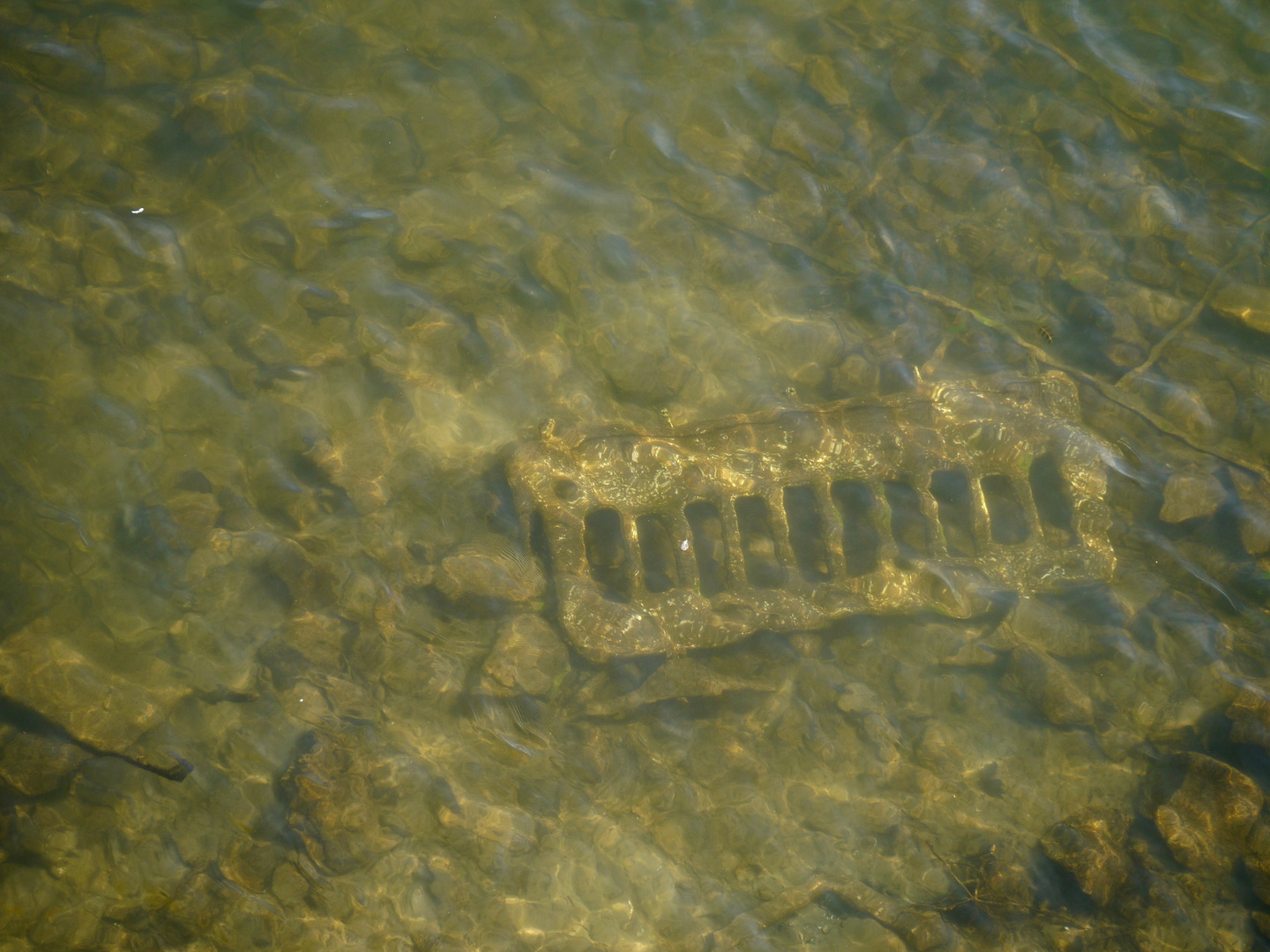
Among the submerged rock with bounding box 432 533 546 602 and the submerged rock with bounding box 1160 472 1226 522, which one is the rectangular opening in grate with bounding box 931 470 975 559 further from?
the submerged rock with bounding box 432 533 546 602

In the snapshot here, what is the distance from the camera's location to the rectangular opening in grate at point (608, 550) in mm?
3994

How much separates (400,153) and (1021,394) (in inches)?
148

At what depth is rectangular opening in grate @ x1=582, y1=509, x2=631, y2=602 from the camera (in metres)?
3.99

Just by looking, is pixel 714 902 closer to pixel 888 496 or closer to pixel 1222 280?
pixel 888 496

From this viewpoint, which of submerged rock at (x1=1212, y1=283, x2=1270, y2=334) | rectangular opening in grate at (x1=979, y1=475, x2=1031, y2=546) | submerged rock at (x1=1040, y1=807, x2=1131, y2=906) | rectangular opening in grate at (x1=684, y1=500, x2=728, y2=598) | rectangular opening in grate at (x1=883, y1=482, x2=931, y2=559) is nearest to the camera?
submerged rock at (x1=1040, y1=807, x2=1131, y2=906)

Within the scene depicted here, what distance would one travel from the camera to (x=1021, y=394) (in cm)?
438

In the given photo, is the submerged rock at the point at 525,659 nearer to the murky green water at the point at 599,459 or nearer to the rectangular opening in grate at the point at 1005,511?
the murky green water at the point at 599,459

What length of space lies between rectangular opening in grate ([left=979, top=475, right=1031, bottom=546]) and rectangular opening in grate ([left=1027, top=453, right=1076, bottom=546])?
11 cm

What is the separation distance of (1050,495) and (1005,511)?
0.92 ft

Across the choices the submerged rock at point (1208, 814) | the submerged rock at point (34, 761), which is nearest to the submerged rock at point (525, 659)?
the submerged rock at point (34, 761)

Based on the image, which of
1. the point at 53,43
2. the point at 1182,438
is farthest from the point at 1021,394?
the point at 53,43

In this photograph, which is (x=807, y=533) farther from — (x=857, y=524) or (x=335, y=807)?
(x=335, y=807)

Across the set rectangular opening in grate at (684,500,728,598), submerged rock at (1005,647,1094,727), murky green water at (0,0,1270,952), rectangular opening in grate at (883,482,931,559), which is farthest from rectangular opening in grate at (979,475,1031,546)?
rectangular opening in grate at (684,500,728,598)

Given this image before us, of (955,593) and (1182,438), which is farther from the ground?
(1182,438)
